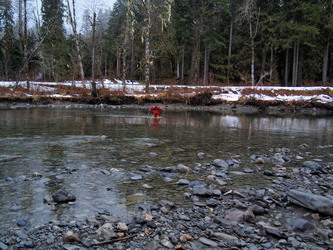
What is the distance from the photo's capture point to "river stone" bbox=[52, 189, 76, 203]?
3.93 meters

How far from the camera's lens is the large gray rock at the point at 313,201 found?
3.74 meters

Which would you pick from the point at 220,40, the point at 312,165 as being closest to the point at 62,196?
the point at 312,165

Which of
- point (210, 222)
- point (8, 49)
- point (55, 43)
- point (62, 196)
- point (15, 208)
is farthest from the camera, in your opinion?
point (55, 43)

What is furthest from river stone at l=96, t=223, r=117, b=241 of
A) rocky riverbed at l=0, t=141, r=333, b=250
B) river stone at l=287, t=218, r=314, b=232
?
river stone at l=287, t=218, r=314, b=232

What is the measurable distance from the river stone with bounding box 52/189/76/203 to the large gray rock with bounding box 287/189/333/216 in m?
3.28

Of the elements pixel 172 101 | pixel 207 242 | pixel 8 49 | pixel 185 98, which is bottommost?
pixel 207 242

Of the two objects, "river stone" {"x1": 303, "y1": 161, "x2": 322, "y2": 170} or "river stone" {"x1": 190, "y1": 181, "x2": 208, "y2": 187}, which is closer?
"river stone" {"x1": 190, "y1": 181, "x2": 208, "y2": 187}

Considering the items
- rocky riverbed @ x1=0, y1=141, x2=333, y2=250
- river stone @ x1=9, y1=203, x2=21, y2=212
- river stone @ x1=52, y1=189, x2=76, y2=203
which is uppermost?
river stone @ x1=52, y1=189, x2=76, y2=203

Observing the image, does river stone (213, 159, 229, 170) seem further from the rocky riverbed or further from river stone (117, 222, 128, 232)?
river stone (117, 222, 128, 232)

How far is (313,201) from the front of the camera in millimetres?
3857

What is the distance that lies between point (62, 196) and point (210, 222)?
7.05 feet

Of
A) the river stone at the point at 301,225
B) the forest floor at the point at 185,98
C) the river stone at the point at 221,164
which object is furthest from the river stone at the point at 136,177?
the forest floor at the point at 185,98

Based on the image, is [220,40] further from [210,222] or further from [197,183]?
[210,222]

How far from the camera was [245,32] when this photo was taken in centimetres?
4469
